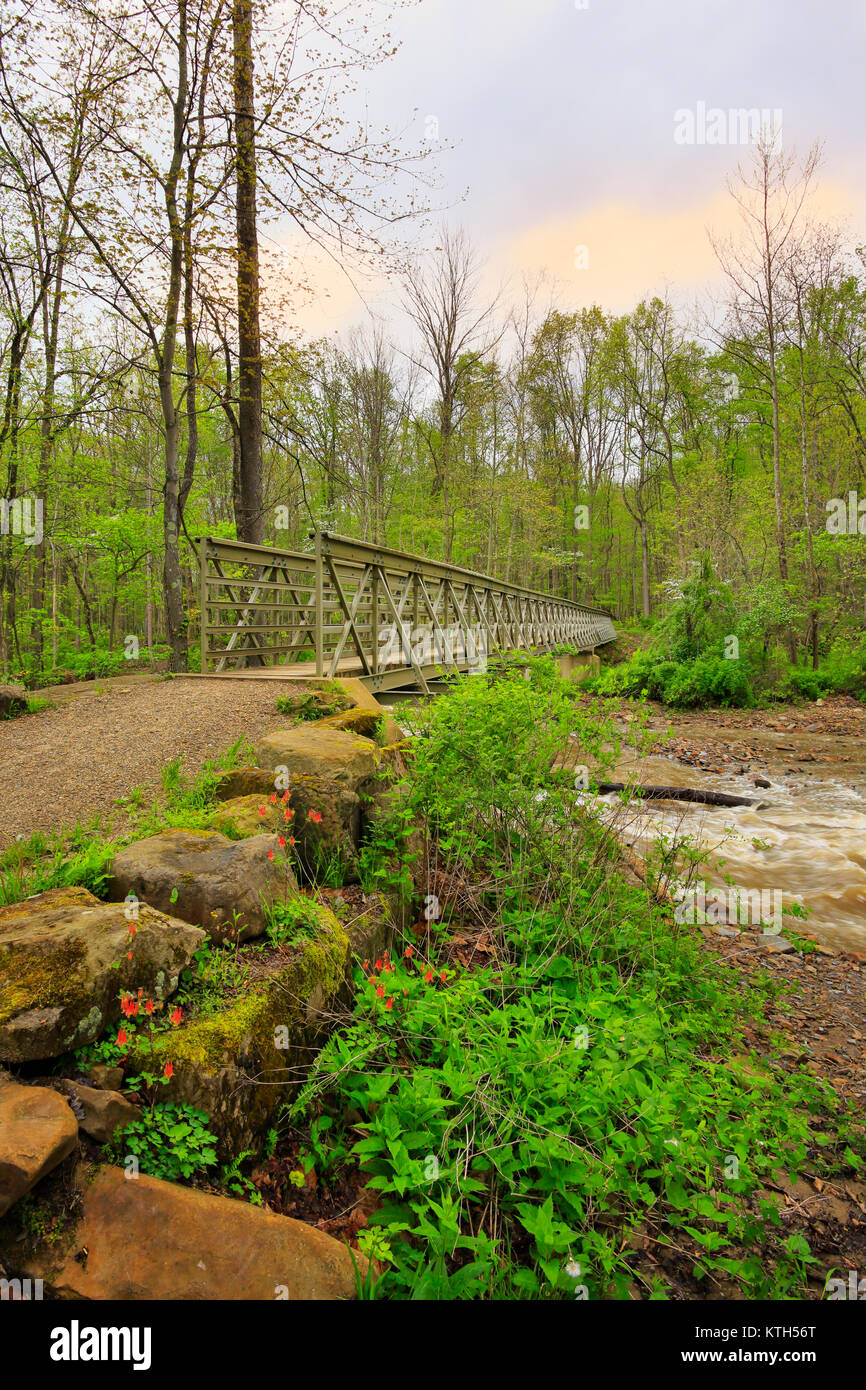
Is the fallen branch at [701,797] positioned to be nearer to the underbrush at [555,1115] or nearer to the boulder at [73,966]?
the underbrush at [555,1115]

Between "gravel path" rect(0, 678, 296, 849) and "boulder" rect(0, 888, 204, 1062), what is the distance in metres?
1.41

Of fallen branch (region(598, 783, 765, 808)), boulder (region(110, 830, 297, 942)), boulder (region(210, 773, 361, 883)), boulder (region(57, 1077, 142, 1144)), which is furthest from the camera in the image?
fallen branch (region(598, 783, 765, 808))

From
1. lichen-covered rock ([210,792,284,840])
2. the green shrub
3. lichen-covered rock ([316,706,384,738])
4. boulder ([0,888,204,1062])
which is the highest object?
lichen-covered rock ([316,706,384,738])

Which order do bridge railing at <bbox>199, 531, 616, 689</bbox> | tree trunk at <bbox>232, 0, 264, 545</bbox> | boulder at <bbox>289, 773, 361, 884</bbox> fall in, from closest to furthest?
boulder at <bbox>289, 773, 361, 884</bbox> < bridge railing at <bbox>199, 531, 616, 689</bbox> < tree trunk at <bbox>232, 0, 264, 545</bbox>

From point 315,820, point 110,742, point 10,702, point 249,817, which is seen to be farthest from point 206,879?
point 10,702

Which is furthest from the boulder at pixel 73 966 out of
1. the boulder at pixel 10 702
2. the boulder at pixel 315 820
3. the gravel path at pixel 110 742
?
the boulder at pixel 10 702

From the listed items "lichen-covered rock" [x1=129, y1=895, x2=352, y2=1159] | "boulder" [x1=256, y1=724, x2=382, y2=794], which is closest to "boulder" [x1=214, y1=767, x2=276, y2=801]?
"boulder" [x1=256, y1=724, x2=382, y2=794]

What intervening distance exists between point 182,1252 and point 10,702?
5.57 m

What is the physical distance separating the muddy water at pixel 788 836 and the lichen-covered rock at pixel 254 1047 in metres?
2.47

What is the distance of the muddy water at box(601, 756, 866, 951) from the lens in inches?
201

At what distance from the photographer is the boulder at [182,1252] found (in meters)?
1.45

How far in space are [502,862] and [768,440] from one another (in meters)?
26.0

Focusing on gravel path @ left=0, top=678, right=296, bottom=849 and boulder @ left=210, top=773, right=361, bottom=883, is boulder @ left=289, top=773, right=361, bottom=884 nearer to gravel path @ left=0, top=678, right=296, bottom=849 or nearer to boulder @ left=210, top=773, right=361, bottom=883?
boulder @ left=210, top=773, right=361, bottom=883
